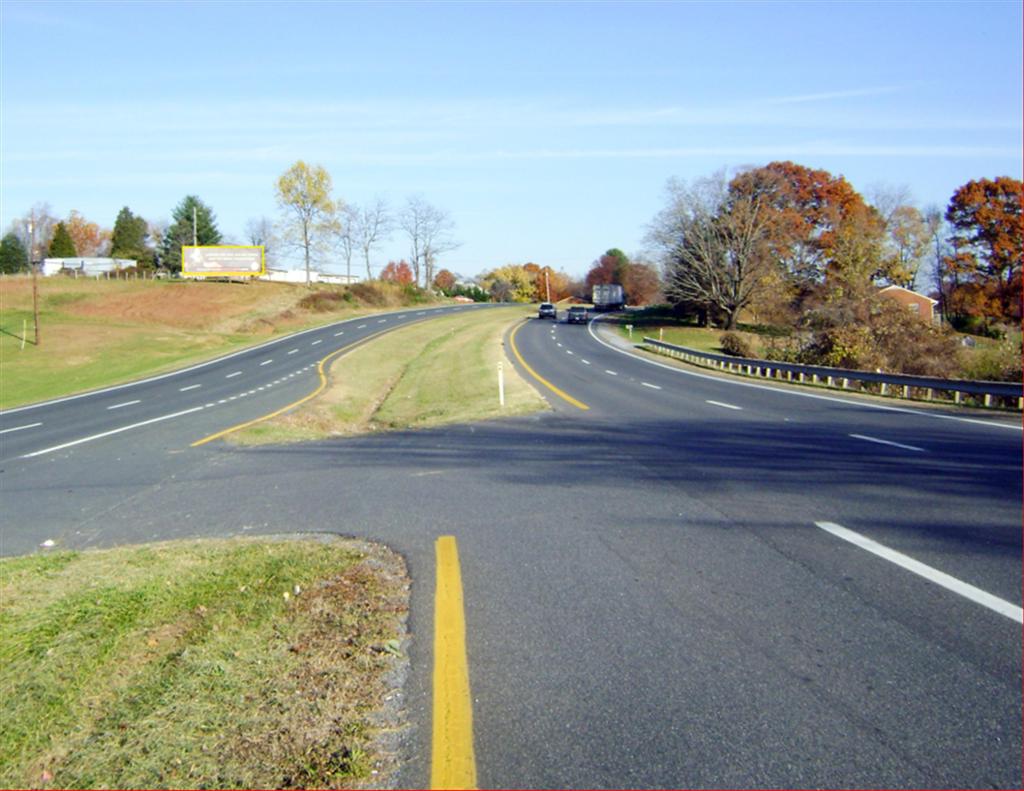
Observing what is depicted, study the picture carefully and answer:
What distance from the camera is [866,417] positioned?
1861 centimetres

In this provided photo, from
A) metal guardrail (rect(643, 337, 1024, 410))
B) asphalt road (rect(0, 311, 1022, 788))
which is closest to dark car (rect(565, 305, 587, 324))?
metal guardrail (rect(643, 337, 1024, 410))

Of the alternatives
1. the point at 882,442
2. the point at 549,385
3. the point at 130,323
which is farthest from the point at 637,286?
the point at 882,442

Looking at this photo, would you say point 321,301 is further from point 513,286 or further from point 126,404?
point 513,286

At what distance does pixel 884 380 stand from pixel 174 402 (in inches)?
850

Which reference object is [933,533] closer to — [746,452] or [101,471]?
[746,452]

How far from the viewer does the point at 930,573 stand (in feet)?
21.0

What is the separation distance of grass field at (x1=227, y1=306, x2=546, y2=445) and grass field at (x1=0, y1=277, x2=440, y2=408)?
10.3 m

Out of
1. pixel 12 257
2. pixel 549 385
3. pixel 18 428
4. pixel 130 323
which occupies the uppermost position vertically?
pixel 12 257

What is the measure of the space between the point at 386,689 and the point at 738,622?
83.9 inches

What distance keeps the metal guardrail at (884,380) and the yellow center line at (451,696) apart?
19439mm

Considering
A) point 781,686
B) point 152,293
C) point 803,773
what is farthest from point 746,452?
point 152,293

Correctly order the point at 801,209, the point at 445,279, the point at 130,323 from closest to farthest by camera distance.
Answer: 1. the point at 130,323
2. the point at 801,209
3. the point at 445,279

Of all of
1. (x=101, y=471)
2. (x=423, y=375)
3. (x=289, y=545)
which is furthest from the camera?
(x=423, y=375)

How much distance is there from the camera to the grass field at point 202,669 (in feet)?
12.4
